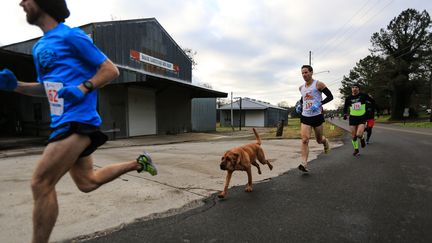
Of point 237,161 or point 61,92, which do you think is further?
point 237,161

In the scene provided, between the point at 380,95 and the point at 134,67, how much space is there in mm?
50570

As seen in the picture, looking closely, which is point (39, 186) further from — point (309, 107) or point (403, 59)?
point (403, 59)

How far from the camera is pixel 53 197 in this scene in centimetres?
232

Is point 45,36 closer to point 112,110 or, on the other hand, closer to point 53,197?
point 53,197

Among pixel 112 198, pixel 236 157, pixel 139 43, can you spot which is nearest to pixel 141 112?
pixel 139 43

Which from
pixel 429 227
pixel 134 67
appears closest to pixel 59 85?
pixel 429 227

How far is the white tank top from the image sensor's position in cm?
621

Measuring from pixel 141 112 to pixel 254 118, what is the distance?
108ft

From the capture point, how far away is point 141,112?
18094mm

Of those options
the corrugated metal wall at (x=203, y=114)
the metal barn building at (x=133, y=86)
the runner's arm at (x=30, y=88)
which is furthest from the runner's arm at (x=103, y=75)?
the corrugated metal wall at (x=203, y=114)

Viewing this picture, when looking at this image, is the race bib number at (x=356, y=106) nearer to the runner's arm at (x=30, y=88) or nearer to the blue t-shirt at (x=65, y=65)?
the blue t-shirt at (x=65, y=65)

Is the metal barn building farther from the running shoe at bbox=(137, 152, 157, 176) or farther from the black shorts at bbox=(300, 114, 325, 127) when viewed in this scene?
the running shoe at bbox=(137, 152, 157, 176)

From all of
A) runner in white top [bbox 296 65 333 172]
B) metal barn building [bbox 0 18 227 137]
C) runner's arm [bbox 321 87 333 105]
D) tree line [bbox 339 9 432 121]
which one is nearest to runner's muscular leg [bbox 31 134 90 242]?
runner in white top [bbox 296 65 333 172]

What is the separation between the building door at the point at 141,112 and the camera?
17.2 meters
